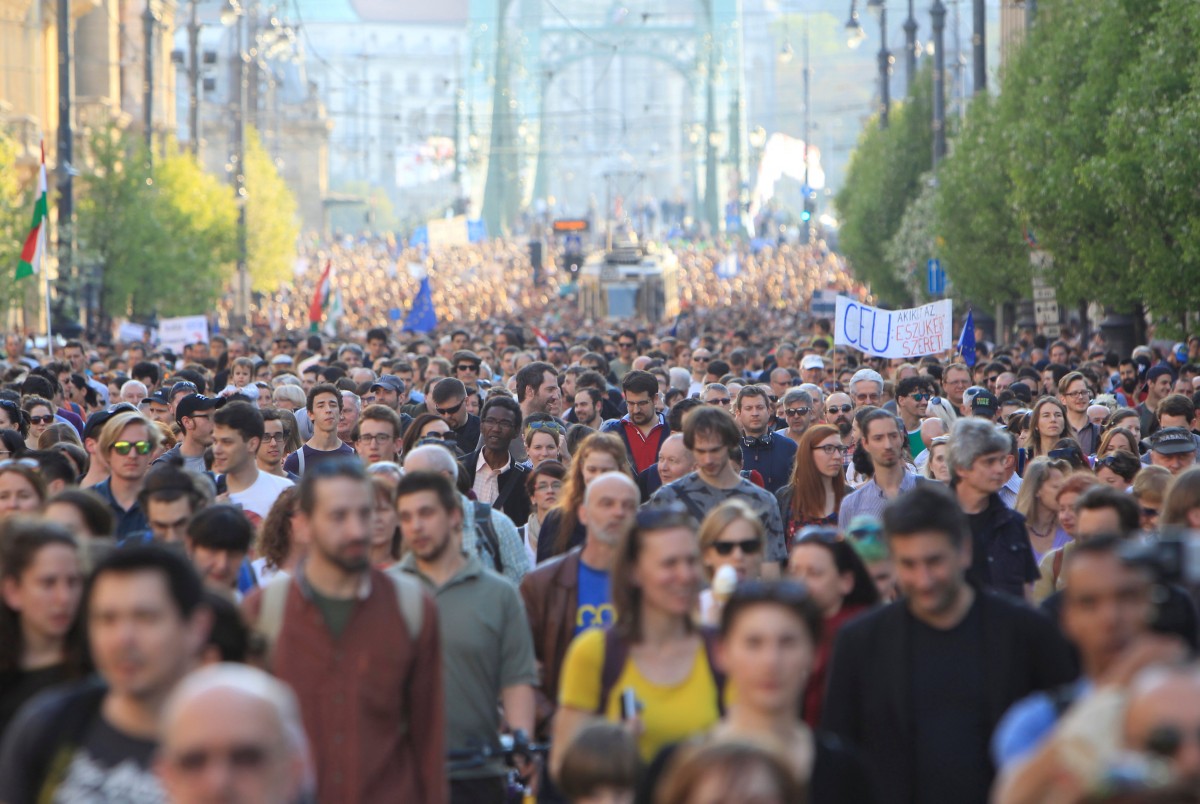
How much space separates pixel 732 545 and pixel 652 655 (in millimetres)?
991

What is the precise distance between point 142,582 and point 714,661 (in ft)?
5.56

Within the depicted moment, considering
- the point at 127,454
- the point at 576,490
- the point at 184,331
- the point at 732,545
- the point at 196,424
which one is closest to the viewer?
the point at 732,545

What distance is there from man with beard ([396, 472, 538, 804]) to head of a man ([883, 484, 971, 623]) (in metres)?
1.44

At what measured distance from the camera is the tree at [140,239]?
44406 millimetres

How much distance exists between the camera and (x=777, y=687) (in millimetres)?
4965

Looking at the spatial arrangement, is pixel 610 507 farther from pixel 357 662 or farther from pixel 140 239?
pixel 140 239

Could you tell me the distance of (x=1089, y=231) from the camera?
28484 millimetres

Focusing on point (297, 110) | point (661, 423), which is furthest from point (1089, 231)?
point (297, 110)

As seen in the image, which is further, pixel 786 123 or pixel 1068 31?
pixel 786 123

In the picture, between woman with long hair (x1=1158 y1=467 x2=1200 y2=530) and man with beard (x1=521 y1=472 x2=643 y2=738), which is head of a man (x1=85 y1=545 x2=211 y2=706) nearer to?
man with beard (x1=521 y1=472 x2=643 y2=738)

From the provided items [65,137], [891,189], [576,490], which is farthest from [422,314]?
[576,490]

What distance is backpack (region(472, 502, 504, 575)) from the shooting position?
8.38 metres

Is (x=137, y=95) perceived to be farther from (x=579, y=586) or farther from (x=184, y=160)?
(x=579, y=586)

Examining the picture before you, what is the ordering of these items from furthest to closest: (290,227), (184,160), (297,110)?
(297,110), (290,227), (184,160)
